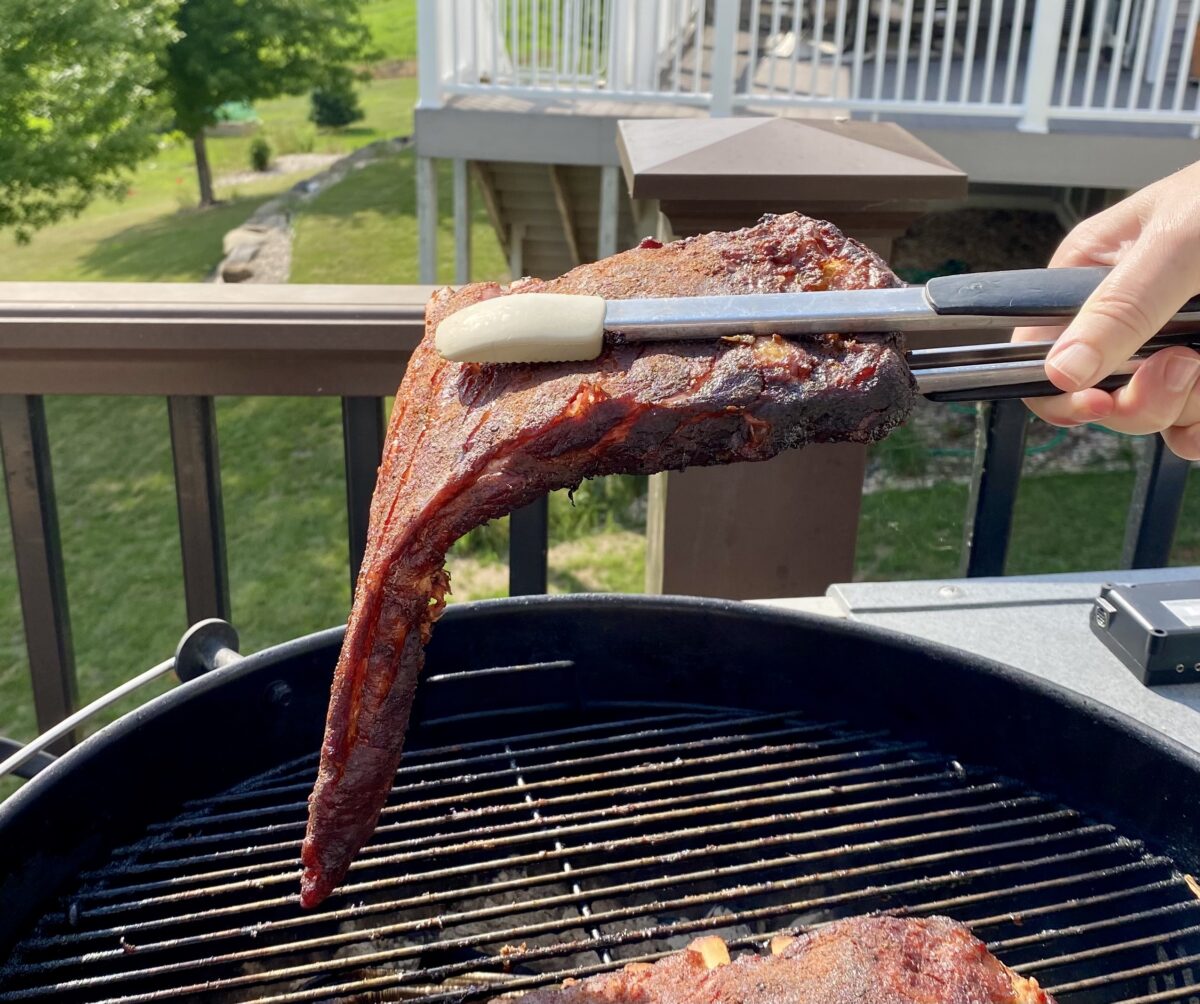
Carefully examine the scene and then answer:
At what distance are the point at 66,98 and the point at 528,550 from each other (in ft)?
17.6

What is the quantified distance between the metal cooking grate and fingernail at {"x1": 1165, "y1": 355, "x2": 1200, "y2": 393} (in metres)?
0.65

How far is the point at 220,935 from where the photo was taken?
4.31 ft

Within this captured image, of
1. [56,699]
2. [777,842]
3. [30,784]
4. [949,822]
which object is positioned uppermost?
[30,784]

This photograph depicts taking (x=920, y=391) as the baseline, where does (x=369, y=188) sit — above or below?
below

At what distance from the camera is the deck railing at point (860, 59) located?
5672 mm

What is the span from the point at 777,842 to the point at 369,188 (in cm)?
1282

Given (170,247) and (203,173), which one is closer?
(170,247)

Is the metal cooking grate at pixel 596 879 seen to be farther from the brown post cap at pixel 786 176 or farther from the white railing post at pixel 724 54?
the white railing post at pixel 724 54

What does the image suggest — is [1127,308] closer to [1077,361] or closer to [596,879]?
[1077,361]

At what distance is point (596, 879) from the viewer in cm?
167

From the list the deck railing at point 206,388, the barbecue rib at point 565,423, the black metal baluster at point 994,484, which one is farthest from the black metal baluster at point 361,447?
the black metal baluster at point 994,484

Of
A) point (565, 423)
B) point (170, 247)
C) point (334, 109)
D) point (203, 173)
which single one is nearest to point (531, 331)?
point (565, 423)

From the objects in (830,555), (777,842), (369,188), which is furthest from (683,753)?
(369,188)

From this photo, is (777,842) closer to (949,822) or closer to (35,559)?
(949,822)
